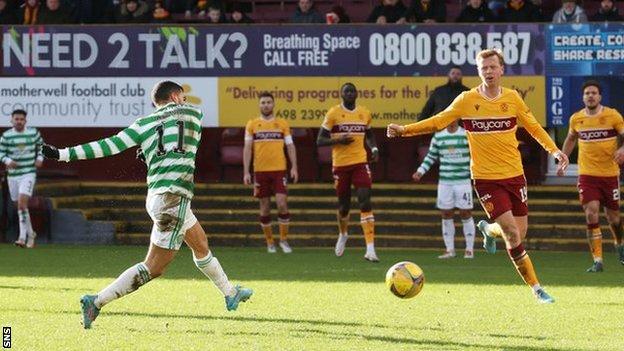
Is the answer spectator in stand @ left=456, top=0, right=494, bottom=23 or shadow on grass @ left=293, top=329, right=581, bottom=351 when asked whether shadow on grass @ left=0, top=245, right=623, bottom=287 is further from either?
shadow on grass @ left=293, top=329, right=581, bottom=351

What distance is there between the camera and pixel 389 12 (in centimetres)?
2559

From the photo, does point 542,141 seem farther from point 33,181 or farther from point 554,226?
point 33,181

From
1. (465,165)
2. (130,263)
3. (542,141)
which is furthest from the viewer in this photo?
(465,165)

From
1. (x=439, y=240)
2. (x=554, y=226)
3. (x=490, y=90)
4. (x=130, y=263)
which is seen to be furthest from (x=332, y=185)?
(x=490, y=90)

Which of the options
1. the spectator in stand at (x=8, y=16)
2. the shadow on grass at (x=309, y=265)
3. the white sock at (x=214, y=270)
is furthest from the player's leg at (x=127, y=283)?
the spectator in stand at (x=8, y=16)

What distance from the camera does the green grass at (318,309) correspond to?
11.2 m

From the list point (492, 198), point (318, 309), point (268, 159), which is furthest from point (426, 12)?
point (318, 309)

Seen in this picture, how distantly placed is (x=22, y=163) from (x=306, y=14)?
5.37 meters

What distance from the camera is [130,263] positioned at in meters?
20.7

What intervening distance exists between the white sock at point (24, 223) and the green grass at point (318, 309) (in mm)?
3229

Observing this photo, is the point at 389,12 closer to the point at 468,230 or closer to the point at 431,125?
the point at 468,230

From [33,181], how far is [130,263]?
4.57 m

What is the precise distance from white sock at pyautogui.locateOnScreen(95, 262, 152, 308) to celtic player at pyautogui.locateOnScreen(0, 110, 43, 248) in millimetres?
12579

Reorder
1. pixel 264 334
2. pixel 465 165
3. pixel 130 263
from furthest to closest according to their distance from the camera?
1. pixel 465 165
2. pixel 130 263
3. pixel 264 334
